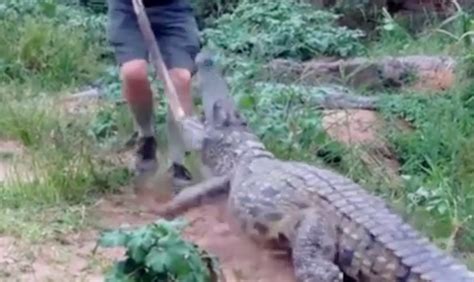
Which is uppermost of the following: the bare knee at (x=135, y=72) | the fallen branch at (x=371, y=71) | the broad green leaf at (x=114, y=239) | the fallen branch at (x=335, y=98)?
the broad green leaf at (x=114, y=239)

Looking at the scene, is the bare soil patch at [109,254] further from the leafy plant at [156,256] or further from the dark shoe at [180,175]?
the leafy plant at [156,256]

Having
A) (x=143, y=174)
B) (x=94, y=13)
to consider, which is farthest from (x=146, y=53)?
(x=94, y=13)

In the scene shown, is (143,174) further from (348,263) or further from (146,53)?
(348,263)

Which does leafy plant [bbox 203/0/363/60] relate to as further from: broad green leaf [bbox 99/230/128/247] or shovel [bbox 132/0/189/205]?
broad green leaf [bbox 99/230/128/247]

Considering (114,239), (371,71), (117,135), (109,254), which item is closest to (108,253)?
(109,254)

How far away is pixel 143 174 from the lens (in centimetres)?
624

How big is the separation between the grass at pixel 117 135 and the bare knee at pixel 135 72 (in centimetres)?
42

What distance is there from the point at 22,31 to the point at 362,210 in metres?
4.72

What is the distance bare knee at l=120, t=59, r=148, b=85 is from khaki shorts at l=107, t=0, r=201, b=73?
1.3 inches

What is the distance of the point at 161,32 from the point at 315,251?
197 centimetres

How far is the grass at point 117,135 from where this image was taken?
18.3 feet

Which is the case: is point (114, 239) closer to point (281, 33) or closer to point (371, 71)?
point (371, 71)

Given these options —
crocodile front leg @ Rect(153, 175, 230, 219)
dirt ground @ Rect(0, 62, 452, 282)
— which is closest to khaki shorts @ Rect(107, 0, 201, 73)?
dirt ground @ Rect(0, 62, 452, 282)

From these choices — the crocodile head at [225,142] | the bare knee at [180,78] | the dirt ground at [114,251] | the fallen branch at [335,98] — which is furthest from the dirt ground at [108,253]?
the fallen branch at [335,98]
